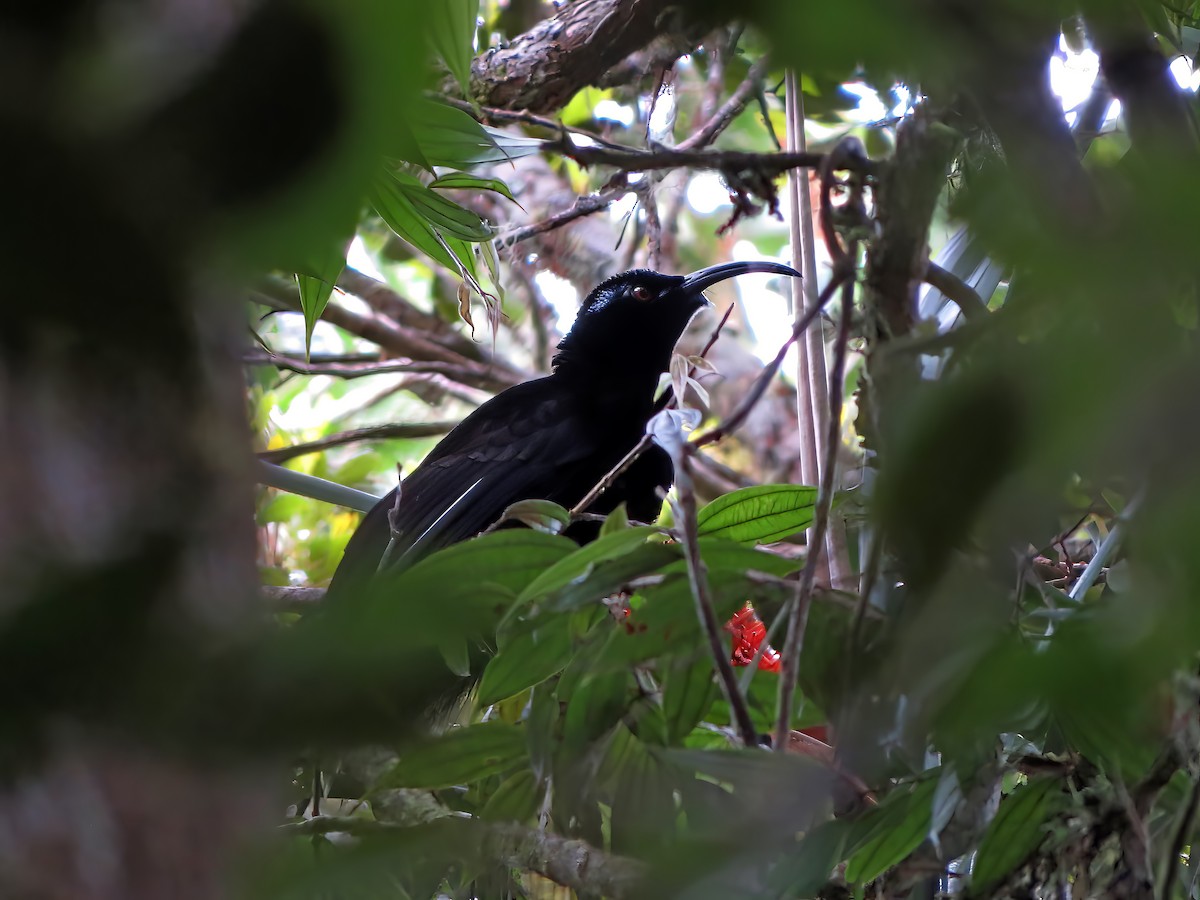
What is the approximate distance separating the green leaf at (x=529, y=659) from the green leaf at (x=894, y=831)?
39 cm

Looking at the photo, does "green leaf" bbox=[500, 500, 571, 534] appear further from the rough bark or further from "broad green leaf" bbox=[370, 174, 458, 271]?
the rough bark

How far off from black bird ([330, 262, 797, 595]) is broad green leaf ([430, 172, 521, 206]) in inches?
33.1

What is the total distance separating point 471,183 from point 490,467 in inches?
46.7

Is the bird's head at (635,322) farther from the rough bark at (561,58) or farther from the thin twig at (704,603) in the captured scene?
the thin twig at (704,603)

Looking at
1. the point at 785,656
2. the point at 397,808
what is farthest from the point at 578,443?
the point at 785,656

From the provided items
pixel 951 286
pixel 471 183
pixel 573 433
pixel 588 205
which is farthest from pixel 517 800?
pixel 573 433

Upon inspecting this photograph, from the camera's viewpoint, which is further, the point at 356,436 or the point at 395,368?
Result: the point at 395,368

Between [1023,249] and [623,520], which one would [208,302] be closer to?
[1023,249]

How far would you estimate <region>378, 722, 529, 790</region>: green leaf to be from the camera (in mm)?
1229

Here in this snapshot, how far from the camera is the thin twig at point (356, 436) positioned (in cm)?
316

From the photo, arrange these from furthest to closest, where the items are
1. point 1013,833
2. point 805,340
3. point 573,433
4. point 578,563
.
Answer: point 573,433 < point 805,340 < point 1013,833 < point 578,563

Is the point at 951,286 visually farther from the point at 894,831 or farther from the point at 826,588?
the point at 894,831

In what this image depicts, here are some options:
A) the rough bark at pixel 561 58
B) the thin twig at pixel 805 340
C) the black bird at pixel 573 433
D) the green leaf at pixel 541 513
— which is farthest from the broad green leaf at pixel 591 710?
the rough bark at pixel 561 58

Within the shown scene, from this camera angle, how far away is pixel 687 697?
3.70 feet
